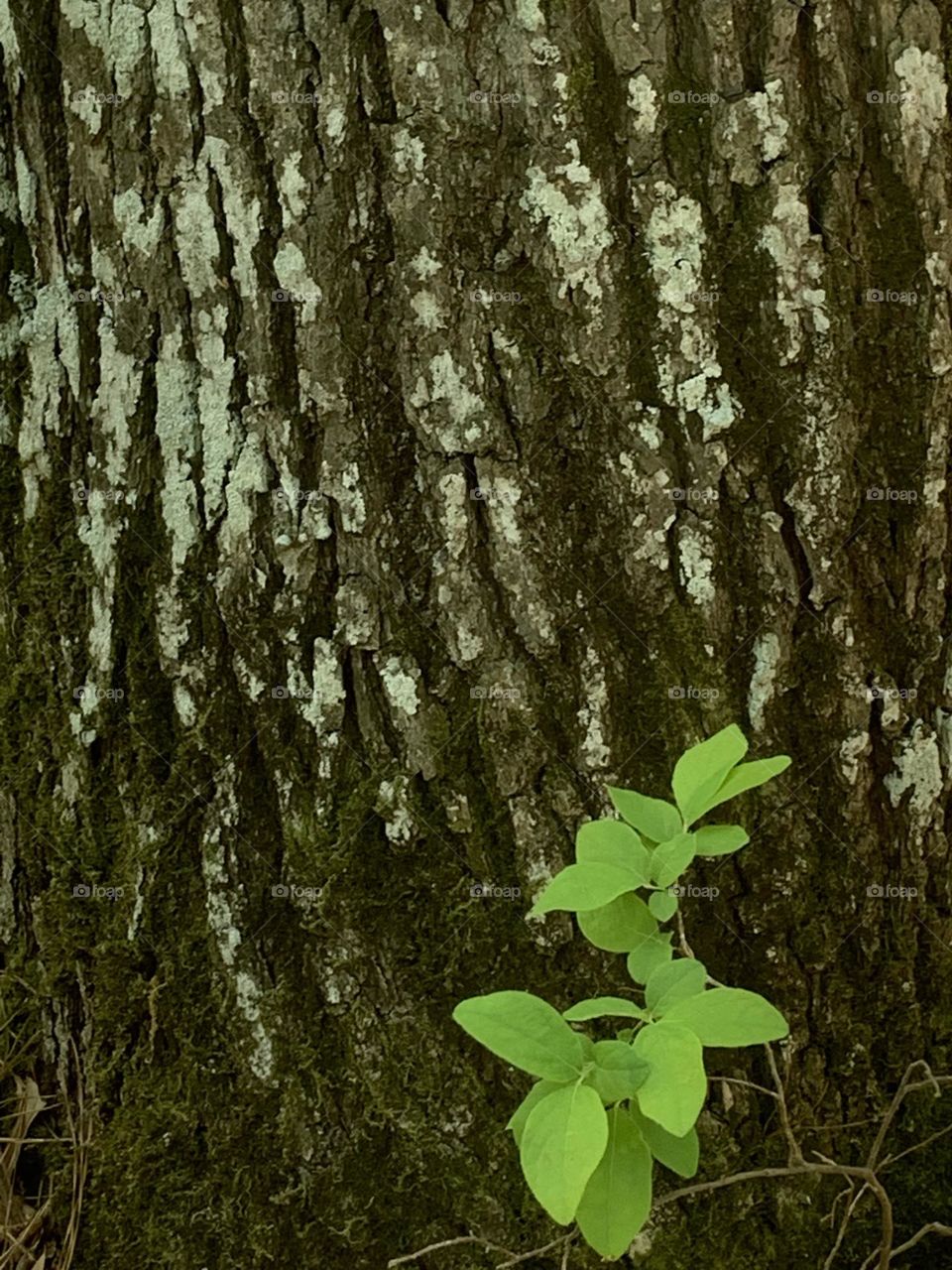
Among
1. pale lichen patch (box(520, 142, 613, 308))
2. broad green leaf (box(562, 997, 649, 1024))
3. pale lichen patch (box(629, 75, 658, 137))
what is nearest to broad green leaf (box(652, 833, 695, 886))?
broad green leaf (box(562, 997, 649, 1024))

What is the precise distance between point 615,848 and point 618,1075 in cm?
21

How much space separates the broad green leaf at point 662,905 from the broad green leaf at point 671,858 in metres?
0.01

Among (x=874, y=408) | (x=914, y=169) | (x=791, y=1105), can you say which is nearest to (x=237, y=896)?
(x=791, y=1105)

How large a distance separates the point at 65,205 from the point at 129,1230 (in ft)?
4.34

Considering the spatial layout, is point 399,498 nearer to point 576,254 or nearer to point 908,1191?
point 576,254

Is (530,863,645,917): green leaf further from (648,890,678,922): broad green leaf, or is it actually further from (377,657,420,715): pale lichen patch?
(377,657,420,715): pale lichen patch

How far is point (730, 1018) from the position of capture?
919mm

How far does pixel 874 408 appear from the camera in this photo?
1.47 metres

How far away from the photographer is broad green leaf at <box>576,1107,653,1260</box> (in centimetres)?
93

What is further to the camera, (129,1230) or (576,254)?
(129,1230)

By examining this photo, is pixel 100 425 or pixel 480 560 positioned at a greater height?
pixel 100 425

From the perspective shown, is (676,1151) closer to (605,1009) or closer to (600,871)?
(605,1009)

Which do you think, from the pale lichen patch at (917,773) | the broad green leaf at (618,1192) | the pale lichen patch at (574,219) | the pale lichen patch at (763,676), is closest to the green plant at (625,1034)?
the broad green leaf at (618,1192)

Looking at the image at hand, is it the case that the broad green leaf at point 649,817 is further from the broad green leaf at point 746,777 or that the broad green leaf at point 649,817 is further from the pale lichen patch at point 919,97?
the pale lichen patch at point 919,97
